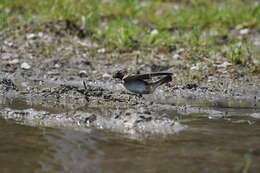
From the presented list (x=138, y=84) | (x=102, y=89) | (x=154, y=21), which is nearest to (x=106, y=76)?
(x=102, y=89)

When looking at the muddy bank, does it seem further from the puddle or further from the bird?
the bird

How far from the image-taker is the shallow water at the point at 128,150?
359 cm

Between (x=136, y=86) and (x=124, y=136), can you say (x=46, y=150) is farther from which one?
(x=136, y=86)

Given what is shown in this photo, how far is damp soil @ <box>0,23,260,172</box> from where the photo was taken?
12.5 feet

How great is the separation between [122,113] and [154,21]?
6.89 meters

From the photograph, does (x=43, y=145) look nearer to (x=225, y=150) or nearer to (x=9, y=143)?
(x=9, y=143)

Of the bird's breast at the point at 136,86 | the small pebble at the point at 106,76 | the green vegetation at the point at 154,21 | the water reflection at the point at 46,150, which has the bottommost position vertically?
the water reflection at the point at 46,150

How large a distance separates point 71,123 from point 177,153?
1423 mm

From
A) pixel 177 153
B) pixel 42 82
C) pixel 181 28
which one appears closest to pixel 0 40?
pixel 42 82

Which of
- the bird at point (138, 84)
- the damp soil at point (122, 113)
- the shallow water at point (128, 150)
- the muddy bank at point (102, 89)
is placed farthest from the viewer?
the bird at point (138, 84)

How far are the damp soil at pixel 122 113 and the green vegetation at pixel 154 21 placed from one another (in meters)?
Result: 0.40

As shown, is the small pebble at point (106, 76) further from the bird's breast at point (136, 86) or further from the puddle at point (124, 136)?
the bird's breast at point (136, 86)

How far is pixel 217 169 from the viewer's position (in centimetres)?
351

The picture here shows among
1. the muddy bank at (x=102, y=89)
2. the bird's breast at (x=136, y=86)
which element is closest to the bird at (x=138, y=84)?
the bird's breast at (x=136, y=86)
